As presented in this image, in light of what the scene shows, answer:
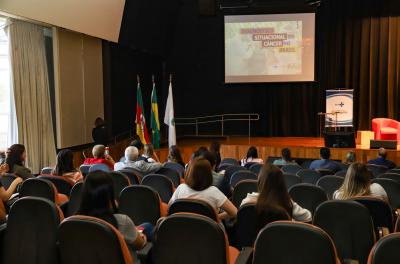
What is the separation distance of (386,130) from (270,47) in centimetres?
Answer: 371

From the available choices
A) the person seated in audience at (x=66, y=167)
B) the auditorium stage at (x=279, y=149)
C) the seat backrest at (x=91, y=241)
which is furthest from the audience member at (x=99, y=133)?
the seat backrest at (x=91, y=241)

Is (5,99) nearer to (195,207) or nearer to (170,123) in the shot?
(170,123)

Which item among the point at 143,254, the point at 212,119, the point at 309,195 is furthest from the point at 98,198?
the point at 212,119

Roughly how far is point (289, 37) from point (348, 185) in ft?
29.0

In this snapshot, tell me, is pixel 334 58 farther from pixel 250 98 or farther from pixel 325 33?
pixel 250 98

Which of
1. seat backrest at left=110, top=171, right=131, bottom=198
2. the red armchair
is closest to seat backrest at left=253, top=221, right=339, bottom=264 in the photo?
seat backrest at left=110, top=171, right=131, bottom=198

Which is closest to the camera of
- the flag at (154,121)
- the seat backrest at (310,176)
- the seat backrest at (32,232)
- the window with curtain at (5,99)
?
the seat backrest at (32,232)

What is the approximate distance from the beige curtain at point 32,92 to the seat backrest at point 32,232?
574cm

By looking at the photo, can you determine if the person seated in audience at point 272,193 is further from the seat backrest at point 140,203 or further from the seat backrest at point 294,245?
the seat backrest at point 140,203

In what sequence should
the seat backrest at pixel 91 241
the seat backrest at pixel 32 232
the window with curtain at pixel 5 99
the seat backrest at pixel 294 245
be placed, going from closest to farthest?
the seat backrest at pixel 294 245 → the seat backrest at pixel 91 241 → the seat backrest at pixel 32 232 → the window with curtain at pixel 5 99

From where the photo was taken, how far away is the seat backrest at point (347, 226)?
305cm

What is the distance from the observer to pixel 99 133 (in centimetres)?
941

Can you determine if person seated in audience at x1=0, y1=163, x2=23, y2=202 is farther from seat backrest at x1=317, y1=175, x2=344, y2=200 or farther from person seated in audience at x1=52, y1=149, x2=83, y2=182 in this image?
seat backrest at x1=317, y1=175, x2=344, y2=200

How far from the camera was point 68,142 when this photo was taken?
9.27 meters
